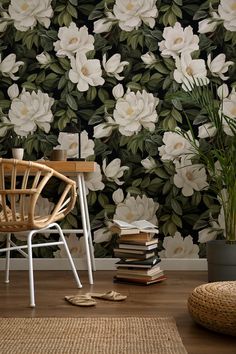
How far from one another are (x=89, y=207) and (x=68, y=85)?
87 cm

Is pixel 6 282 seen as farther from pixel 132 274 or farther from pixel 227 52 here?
pixel 227 52

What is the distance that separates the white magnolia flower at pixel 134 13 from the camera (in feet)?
13.7

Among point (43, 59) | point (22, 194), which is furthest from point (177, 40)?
point (22, 194)

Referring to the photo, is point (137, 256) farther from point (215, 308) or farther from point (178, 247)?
point (215, 308)

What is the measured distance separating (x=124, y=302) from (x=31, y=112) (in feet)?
5.59

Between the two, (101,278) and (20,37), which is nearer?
(101,278)

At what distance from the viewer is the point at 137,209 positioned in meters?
4.17

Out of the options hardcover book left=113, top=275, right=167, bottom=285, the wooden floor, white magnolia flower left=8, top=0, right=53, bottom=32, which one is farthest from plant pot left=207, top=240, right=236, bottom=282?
white magnolia flower left=8, top=0, right=53, bottom=32

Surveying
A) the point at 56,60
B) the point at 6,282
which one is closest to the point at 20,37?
the point at 56,60

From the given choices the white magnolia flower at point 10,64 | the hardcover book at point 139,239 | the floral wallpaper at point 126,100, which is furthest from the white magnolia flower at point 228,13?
the hardcover book at point 139,239

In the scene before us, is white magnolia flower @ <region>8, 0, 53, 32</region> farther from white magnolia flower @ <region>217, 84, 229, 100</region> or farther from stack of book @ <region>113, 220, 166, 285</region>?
stack of book @ <region>113, 220, 166, 285</region>

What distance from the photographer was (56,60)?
13.8 ft

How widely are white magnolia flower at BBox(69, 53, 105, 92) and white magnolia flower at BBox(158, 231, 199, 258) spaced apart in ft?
3.93

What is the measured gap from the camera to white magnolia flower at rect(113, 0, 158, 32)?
417 centimetres
